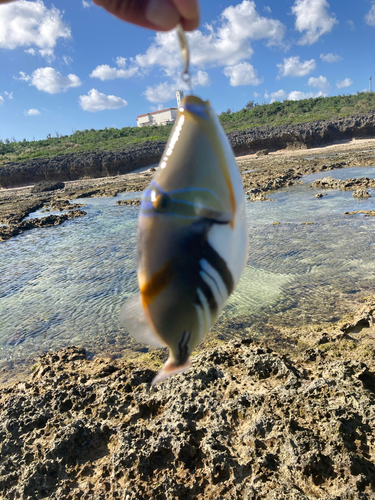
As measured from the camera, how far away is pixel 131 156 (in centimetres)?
2991

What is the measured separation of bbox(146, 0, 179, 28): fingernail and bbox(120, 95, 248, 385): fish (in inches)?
12.2

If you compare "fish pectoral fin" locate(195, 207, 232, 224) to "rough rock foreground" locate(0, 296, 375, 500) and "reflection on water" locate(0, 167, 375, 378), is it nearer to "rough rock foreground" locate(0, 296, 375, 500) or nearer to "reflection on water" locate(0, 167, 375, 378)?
"rough rock foreground" locate(0, 296, 375, 500)

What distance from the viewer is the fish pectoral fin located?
0.67 metres

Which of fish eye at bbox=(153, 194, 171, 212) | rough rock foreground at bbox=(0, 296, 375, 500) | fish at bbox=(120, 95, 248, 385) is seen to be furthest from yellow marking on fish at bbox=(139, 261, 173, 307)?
rough rock foreground at bbox=(0, 296, 375, 500)

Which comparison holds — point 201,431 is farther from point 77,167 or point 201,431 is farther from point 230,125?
point 230,125

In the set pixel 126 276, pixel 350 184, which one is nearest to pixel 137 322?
pixel 126 276

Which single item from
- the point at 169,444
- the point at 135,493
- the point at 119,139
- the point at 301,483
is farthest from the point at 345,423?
the point at 119,139

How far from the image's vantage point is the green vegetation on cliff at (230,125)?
36.2 m

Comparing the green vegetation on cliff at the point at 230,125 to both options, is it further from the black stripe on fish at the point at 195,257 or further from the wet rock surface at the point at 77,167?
the black stripe on fish at the point at 195,257

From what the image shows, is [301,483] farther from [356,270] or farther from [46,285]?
[46,285]

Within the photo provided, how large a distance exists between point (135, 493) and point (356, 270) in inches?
208

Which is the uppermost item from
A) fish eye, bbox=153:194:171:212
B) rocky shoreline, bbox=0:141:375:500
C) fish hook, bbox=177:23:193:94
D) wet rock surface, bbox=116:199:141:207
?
fish hook, bbox=177:23:193:94

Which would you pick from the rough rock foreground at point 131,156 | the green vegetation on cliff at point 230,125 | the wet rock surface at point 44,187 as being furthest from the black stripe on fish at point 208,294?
the green vegetation on cliff at point 230,125

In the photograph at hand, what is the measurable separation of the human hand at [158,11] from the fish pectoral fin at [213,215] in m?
0.53
